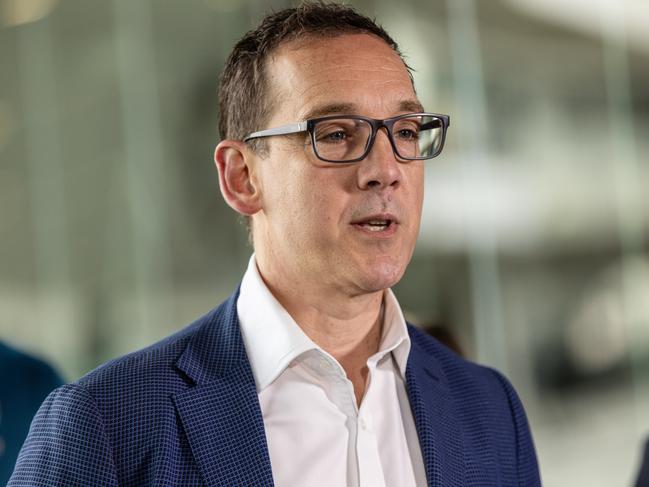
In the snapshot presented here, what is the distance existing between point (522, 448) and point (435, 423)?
26 cm

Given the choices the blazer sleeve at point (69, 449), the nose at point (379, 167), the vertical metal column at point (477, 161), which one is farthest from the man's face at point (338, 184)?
the vertical metal column at point (477, 161)

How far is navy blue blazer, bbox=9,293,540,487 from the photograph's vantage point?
1649 millimetres

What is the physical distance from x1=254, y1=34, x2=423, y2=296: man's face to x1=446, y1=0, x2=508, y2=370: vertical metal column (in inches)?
181

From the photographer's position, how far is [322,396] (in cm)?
187

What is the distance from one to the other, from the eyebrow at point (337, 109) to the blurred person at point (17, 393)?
1.44 meters

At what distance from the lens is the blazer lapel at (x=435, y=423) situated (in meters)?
1.86

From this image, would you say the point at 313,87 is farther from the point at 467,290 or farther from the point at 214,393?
the point at 467,290

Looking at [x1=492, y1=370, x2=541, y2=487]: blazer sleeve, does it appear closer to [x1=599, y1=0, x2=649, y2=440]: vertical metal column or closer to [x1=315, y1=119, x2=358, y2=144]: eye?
[x1=315, y1=119, x2=358, y2=144]: eye

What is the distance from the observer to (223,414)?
1754mm

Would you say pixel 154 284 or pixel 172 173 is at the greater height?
pixel 172 173

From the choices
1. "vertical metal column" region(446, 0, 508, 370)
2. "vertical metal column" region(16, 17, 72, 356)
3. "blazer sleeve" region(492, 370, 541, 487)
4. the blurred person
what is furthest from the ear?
"vertical metal column" region(16, 17, 72, 356)

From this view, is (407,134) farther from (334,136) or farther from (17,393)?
(17,393)

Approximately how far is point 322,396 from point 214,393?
0.69 ft

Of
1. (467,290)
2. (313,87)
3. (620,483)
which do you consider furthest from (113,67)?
(313,87)
